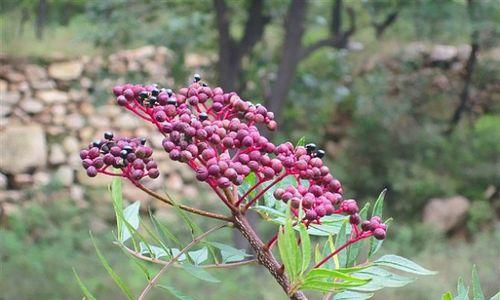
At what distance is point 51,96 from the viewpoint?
761cm

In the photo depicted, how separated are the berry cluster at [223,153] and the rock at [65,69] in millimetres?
7229

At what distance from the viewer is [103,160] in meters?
0.67

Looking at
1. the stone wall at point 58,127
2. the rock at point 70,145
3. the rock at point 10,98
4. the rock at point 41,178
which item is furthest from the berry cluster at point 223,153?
the rock at point 10,98

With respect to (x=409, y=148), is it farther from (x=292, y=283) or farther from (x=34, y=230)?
(x=292, y=283)

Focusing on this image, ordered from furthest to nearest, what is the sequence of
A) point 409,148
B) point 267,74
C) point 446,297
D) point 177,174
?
point 177,174 < point 409,148 < point 267,74 < point 446,297

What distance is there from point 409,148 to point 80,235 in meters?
2.92

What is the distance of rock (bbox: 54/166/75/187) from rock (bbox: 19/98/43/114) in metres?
0.75

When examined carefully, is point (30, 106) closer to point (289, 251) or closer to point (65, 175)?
point (65, 175)

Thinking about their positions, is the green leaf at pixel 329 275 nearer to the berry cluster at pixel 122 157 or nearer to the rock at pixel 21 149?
the berry cluster at pixel 122 157

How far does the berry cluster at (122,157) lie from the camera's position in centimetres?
64

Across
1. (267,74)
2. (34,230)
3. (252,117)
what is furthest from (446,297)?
(34,230)

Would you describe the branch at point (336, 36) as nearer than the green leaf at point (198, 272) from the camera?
No

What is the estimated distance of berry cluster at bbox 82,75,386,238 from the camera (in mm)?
616

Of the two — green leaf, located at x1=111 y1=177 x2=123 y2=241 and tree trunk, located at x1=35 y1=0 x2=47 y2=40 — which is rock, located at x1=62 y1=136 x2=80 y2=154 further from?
green leaf, located at x1=111 y1=177 x2=123 y2=241
